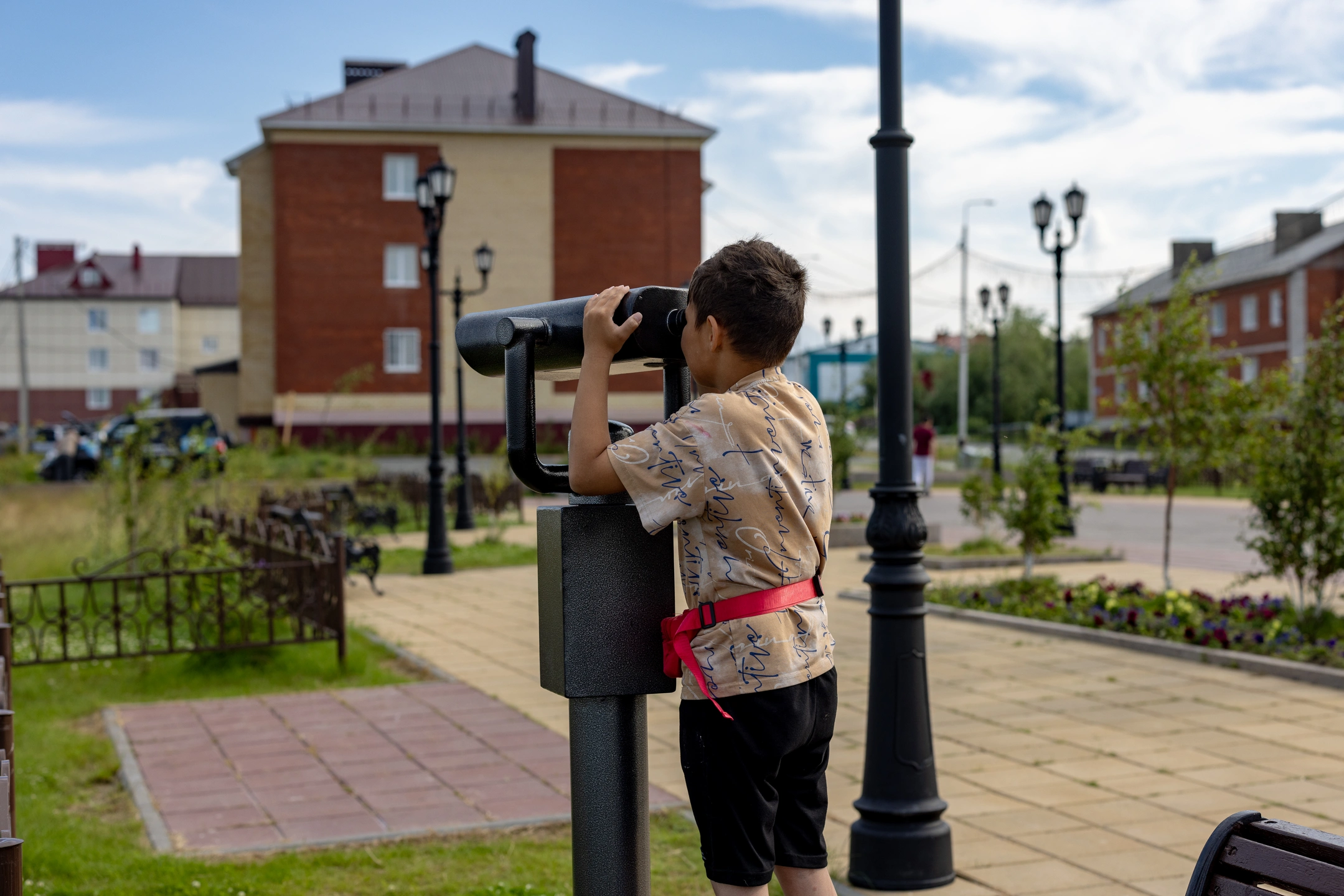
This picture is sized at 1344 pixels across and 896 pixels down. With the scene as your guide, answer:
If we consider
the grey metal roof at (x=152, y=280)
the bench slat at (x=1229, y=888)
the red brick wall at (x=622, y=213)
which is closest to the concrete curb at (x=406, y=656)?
the bench slat at (x=1229, y=888)

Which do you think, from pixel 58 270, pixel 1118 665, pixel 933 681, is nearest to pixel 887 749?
pixel 933 681

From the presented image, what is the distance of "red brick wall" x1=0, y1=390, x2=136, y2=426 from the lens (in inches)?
2665

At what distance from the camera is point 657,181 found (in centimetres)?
3891

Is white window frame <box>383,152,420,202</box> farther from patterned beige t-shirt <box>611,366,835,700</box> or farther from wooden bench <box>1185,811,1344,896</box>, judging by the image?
wooden bench <box>1185,811,1344,896</box>

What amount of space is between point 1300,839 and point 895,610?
8.27 ft

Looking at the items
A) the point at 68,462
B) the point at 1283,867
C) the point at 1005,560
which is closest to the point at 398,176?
the point at 68,462

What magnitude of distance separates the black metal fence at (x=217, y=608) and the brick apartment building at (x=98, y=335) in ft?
202

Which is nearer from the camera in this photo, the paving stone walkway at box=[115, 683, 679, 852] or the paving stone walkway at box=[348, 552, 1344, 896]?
the paving stone walkway at box=[348, 552, 1344, 896]

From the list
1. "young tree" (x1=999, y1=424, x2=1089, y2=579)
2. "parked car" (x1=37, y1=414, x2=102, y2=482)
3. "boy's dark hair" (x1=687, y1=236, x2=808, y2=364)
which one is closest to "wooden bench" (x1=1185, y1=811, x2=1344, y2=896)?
"boy's dark hair" (x1=687, y1=236, x2=808, y2=364)

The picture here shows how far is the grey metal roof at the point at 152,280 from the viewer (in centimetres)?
6819

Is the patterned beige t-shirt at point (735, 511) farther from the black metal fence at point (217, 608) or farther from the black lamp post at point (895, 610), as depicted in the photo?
the black metal fence at point (217, 608)

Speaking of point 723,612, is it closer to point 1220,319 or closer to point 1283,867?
point 1283,867

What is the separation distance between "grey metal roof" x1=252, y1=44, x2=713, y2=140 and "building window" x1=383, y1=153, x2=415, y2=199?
936 mm

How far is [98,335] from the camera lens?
224ft
